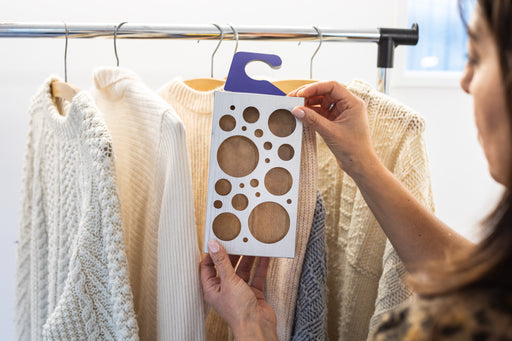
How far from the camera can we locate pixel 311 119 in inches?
25.4

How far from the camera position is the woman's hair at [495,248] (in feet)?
1.28

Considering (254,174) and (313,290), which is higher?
(254,174)

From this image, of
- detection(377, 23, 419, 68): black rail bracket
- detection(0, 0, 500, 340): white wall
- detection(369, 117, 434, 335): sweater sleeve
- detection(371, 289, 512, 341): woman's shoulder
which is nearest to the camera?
detection(371, 289, 512, 341): woman's shoulder

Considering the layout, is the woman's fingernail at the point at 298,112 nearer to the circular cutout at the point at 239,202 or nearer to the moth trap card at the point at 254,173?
the moth trap card at the point at 254,173

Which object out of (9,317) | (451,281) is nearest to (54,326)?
(451,281)

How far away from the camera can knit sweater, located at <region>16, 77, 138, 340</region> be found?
0.61 meters

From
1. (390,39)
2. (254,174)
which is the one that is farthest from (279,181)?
(390,39)

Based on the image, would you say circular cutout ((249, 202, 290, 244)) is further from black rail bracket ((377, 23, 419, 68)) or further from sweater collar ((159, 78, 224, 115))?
black rail bracket ((377, 23, 419, 68))

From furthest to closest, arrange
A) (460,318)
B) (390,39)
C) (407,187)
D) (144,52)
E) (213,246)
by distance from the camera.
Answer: (144,52) → (390,39) → (407,187) → (213,246) → (460,318)

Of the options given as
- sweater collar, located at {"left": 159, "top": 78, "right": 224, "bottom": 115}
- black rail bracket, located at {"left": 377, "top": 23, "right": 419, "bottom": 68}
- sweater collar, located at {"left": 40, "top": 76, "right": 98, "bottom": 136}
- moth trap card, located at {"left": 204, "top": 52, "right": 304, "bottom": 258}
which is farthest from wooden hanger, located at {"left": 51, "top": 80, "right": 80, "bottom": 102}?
black rail bracket, located at {"left": 377, "top": 23, "right": 419, "bottom": 68}

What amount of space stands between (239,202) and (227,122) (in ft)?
0.34

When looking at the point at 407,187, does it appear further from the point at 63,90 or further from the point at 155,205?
the point at 63,90

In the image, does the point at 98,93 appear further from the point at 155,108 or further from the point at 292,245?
the point at 292,245

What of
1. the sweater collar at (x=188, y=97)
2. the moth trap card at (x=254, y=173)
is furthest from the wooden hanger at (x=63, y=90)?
the moth trap card at (x=254, y=173)
